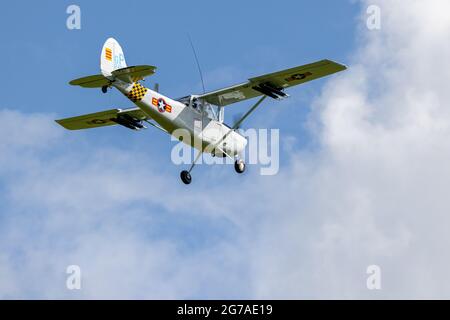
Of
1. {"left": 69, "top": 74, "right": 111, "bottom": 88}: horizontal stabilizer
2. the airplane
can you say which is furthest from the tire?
{"left": 69, "top": 74, "right": 111, "bottom": 88}: horizontal stabilizer

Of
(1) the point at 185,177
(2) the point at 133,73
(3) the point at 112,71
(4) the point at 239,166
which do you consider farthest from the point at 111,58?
(4) the point at 239,166

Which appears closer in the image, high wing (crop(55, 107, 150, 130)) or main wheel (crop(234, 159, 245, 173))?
main wheel (crop(234, 159, 245, 173))

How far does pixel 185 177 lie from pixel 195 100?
206 cm

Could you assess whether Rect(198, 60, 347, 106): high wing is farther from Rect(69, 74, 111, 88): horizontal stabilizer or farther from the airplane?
Rect(69, 74, 111, 88): horizontal stabilizer

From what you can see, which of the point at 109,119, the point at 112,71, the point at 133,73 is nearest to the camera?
the point at 133,73

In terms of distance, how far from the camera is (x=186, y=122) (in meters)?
26.0

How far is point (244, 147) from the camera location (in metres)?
28.2

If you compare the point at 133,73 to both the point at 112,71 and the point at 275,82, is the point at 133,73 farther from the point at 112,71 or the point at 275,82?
the point at 275,82

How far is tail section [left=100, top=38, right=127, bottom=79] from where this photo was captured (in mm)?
24969

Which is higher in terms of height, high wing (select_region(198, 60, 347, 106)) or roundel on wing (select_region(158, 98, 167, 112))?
high wing (select_region(198, 60, 347, 106))
